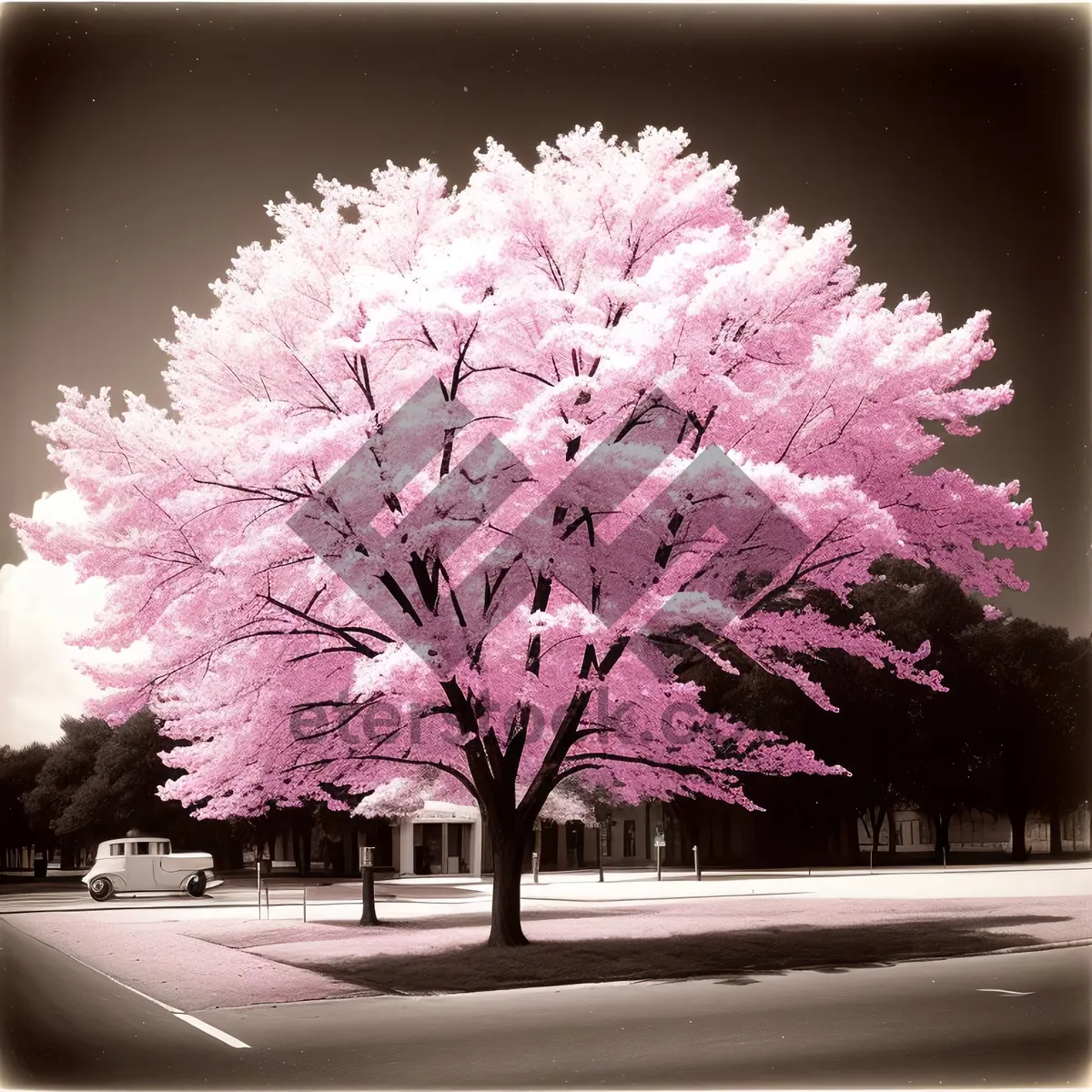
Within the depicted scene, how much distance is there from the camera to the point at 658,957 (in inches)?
747

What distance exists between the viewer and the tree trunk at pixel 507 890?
1911 cm

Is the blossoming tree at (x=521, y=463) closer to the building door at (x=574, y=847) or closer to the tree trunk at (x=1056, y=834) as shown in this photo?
the tree trunk at (x=1056, y=834)

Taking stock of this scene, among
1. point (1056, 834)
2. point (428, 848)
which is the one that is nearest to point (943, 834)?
point (1056, 834)

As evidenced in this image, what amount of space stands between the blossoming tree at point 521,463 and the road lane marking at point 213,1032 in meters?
3.79

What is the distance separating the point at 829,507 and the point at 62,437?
929 centimetres

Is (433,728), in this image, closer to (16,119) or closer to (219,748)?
(219,748)

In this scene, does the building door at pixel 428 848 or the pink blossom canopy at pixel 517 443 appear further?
the building door at pixel 428 848

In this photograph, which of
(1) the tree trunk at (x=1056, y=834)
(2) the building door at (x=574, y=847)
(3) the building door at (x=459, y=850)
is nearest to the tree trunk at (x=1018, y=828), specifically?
(1) the tree trunk at (x=1056, y=834)

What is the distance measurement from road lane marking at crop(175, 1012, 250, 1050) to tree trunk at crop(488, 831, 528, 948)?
528 cm

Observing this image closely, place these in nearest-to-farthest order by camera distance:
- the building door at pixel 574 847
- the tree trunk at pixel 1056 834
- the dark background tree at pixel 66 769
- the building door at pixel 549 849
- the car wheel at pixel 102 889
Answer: the car wheel at pixel 102 889 → the tree trunk at pixel 1056 834 → the dark background tree at pixel 66 769 → the building door at pixel 574 847 → the building door at pixel 549 849

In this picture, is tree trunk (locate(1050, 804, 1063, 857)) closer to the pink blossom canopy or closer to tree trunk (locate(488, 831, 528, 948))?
tree trunk (locate(488, 831, 528, 948))

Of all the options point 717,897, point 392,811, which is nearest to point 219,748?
point 392,811

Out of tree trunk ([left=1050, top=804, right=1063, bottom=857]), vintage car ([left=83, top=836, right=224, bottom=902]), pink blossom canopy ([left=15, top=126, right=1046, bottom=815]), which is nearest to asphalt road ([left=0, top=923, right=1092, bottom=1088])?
pink blossom canopy ([left=15, top=126, right=1046, bottom=815])

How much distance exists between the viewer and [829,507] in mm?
15352
